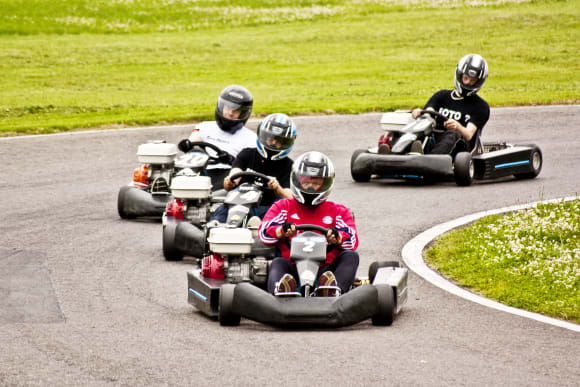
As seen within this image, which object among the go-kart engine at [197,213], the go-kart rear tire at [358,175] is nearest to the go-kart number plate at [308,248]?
the go-kart engine at [197,213]

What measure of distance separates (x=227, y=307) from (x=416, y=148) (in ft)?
22.2

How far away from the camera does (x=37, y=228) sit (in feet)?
35.9

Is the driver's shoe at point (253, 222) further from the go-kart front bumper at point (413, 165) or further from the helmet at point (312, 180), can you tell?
the go-kart front bumper at point (413, 165)

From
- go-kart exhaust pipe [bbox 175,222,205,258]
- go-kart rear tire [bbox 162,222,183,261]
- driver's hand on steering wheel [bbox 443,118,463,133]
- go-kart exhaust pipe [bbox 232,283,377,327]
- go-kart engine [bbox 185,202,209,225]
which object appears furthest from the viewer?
driver's hand on steering wheel [bbox 443,118,463,133]

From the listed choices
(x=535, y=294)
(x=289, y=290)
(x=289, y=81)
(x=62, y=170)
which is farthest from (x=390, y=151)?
(x=289, y=81)

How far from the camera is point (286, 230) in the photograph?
7484 millimetres

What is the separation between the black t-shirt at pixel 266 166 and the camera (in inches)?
364

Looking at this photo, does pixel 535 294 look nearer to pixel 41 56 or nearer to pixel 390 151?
pixel 390 151

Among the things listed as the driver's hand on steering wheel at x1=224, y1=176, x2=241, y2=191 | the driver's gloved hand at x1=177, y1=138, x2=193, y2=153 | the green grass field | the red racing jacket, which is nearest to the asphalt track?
the red racing jacket

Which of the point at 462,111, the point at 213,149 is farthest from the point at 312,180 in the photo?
the point at 462,111

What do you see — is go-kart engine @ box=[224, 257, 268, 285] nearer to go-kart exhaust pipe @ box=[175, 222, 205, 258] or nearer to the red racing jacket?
the red racing jacket

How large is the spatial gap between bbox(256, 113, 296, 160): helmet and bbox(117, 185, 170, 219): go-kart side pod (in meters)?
2.40

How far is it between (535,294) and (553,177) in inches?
248

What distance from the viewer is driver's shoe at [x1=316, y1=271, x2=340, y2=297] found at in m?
7.15
